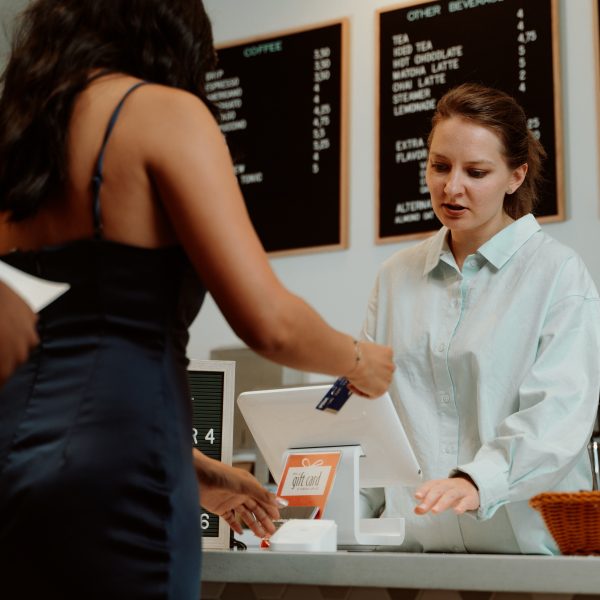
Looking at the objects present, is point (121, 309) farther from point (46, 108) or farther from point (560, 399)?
point (560, 399)

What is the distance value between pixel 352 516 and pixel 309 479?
11 cm

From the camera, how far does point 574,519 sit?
55.5 inches

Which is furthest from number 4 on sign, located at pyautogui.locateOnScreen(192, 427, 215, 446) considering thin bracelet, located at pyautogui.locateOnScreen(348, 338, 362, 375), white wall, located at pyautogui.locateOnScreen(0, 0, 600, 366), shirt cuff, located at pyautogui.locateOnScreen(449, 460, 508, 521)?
white wall, located at pyautogui.locateOnScreen(0, 0, 600, 366)

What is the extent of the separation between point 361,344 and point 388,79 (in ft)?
8.22

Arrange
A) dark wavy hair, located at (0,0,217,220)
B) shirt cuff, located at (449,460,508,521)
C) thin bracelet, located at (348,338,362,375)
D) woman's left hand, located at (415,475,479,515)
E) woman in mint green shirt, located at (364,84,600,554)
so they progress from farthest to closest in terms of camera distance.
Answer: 1. woman in mint green shirt, located at (364,84,600,554)
2. shirt cuff, located at (449,460,508,521)
3. woman's left hand, located at (415,475,479,515)
4. thin bracelet, located at (348,338,362,375)
5. dark wavy hair, located at (0,0,217,220)

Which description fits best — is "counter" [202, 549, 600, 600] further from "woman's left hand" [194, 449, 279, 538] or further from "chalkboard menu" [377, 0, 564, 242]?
"chalkboard menu" [377, 0, 564, 242]

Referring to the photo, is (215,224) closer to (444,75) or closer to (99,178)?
(99,178)

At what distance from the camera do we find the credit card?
4.43 feet

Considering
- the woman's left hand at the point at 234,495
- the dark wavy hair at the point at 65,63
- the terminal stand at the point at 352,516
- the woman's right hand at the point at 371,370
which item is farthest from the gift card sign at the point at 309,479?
the dark wavy hair at the point at 65,63

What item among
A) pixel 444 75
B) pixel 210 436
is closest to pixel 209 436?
pixel 210 436

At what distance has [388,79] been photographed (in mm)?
3498

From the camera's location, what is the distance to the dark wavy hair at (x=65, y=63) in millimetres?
1023

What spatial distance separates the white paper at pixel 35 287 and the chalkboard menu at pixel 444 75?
230cm

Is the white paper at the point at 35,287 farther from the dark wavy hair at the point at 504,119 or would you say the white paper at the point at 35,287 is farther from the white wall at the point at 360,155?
the white wall at the point at 360,155
